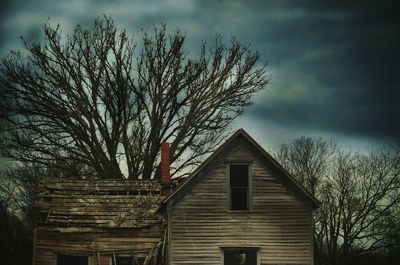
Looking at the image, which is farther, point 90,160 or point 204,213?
point 90,160

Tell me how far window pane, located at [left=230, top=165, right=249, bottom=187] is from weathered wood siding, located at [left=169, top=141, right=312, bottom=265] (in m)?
0.26

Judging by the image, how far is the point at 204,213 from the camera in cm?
1883

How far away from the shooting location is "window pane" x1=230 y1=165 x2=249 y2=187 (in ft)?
63.3

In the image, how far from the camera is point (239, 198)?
19734 millimetres

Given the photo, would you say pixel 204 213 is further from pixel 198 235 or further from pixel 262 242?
pixel 262 242

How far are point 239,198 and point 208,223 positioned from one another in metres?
1.79

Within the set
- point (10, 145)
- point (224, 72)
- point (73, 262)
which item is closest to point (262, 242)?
point (73, 262)

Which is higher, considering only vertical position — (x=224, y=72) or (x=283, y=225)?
(x=224, y=72)

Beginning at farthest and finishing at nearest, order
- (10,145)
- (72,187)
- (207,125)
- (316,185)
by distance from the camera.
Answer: (316,185), (207,125), (10,145), (72,187)

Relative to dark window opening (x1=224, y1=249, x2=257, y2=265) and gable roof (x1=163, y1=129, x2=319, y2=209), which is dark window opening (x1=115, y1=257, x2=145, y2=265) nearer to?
gable roof (x1=163, y1=129, x2=319, y2=209)

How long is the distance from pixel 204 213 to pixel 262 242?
2.52m

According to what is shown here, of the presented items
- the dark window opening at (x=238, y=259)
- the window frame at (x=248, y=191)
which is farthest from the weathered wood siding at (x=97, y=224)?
the dark window opening at (x=238, y=259)

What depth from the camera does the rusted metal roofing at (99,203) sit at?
19.6m

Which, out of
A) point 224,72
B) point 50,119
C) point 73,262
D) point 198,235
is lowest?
point 73,262
